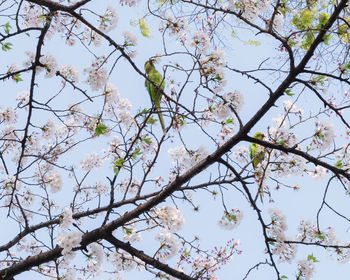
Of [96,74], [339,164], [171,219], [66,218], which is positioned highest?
[96,74]

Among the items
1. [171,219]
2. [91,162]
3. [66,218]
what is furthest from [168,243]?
[91,162]

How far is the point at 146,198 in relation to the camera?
3.87 m

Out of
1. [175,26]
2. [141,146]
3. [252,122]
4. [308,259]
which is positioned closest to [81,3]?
[175,26]

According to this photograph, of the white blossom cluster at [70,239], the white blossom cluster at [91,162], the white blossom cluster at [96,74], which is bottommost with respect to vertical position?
the white blossom cluster at [70,239]

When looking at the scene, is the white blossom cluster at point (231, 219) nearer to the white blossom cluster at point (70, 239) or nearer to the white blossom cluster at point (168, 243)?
the white blossom cluster at point (168, 243)

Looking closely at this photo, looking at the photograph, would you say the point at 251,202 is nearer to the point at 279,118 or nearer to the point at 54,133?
the point at 279,118

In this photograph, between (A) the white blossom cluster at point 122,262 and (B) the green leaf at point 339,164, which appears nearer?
(B) the green leaf at point 339,164

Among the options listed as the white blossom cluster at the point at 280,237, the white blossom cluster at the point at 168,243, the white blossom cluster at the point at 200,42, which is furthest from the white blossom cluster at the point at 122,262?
the white blossom cluster at the point at 200,42

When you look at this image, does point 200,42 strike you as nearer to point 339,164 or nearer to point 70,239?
point 339,164

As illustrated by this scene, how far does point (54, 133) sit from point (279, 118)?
2389 mm

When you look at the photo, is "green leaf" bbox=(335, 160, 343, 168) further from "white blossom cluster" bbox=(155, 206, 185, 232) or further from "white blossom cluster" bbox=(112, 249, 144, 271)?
"white blossom cluster" bbox=(112, 249, 144, 271)

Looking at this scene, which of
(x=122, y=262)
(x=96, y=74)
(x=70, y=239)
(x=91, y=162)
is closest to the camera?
(x=70, y=239)

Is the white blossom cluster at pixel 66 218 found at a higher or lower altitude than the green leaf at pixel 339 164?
lower

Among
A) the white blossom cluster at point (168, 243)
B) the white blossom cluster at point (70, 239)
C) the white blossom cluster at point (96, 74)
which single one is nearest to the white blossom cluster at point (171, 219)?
the white blossom cluster at point (168, 243)
